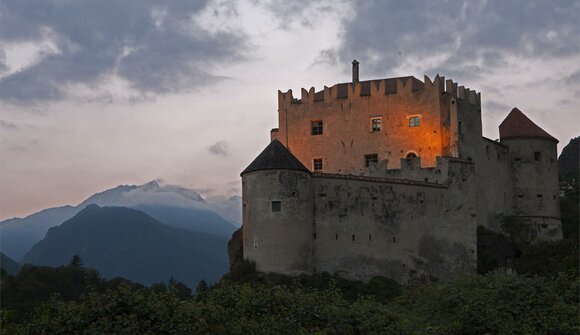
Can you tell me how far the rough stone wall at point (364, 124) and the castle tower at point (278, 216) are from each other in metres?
12.8

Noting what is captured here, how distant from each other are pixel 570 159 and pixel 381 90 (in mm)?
67019

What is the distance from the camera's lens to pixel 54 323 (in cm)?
2895

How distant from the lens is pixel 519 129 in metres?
74.4

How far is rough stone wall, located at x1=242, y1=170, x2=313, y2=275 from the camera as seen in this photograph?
56719 mm

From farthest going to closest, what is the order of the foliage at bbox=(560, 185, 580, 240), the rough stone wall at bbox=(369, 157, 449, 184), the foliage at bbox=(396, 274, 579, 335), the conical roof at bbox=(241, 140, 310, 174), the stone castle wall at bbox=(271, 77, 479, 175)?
the foliage at bbox=(560, 185, 580, 240), the stone castle wall at bbox=(271, 77, 479, 175), the rough stone wall at bbox=(369, 157, 449, 184), the conical roof at bbox=(241, 140, 310, 174), the foliage at bbox=(396, 274, 579, 335)

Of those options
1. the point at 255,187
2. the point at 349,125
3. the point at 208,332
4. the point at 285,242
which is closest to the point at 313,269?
the point at 285,242

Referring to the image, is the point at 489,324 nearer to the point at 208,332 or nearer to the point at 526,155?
the point at 208,332

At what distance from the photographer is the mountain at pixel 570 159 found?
122938 millimetres

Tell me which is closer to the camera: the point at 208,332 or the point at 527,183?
the point at 208,332

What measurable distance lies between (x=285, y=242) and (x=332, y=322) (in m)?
24.3

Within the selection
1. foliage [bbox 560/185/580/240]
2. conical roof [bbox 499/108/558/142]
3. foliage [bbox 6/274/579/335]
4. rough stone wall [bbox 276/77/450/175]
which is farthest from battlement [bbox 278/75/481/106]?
foliage [bbox 6/274/579/335]

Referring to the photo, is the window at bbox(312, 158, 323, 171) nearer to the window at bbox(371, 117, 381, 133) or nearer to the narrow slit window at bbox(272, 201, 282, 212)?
the window at bbox(371, 117, 381, 133)

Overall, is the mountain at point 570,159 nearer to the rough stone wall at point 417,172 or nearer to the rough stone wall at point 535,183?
the rough stone wall at point 535,183

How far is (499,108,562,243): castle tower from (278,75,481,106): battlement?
495cm
